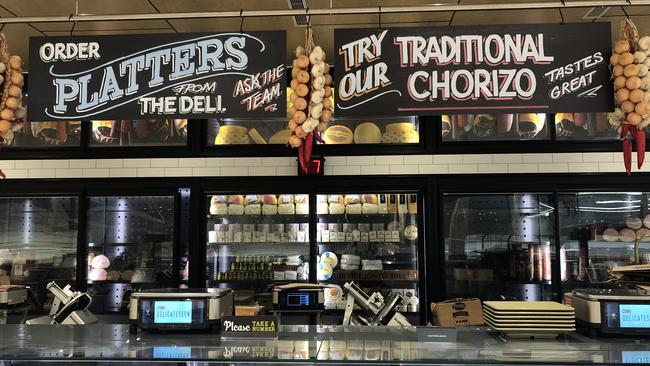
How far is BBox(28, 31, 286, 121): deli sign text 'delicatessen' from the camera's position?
3160mm

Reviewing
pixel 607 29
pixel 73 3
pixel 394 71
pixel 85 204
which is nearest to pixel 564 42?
pixel 607 29

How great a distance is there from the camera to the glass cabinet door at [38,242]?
5957 mm

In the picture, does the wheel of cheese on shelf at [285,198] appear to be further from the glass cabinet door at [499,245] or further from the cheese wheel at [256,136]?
the glass cabinet door at [499,245]

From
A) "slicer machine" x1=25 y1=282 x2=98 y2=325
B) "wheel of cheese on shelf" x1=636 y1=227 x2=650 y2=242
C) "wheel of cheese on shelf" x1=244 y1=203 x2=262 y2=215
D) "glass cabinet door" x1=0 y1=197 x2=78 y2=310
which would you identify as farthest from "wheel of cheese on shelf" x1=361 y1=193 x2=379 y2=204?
"glass cabinet door" x1=0 y1=197 x2=78 y2=310

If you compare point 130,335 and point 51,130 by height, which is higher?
point 51,130

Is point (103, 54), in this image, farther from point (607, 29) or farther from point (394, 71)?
point (607, 29)

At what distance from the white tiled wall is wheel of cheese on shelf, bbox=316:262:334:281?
102 centimetres

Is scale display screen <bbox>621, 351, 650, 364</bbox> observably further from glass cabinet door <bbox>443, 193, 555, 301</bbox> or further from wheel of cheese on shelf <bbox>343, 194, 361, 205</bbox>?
wheel of cheese on shelf <bbox>343, 194, 361, 205</bbox>

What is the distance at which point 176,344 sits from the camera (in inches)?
90.9

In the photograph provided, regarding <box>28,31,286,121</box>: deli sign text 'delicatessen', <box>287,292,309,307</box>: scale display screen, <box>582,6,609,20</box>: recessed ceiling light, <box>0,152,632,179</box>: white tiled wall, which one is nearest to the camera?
<box>28,31,286,121</box>: deli sign text 'delicatessen'

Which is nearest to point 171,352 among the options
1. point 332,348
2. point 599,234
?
point 332,348

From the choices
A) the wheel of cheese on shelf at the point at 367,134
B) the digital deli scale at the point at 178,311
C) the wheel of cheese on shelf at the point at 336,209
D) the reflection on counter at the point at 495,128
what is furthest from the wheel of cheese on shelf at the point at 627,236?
the digital deli scale at the point at 178,311

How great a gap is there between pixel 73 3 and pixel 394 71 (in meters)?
2.87

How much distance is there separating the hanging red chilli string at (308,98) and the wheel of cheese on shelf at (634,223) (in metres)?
4.17
